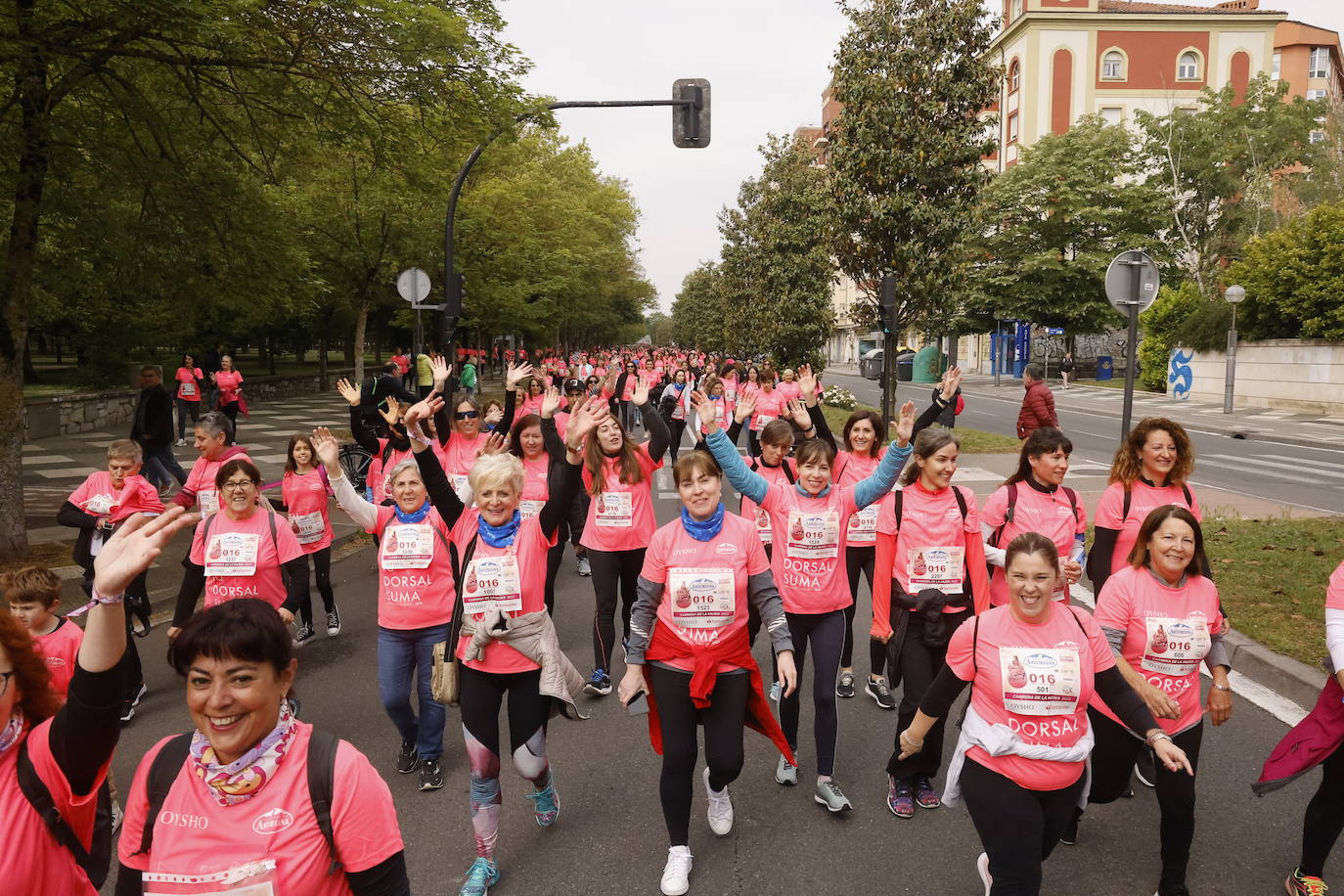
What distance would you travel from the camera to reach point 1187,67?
57.0 meters

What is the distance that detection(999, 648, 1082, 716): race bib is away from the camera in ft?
9.95

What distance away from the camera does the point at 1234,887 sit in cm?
355

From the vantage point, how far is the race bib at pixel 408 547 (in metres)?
4.47

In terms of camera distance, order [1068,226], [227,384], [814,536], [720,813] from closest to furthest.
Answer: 1. [720,813]
2. [814,536]
3. [227,384]
4. [1068,226]

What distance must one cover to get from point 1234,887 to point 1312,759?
26.3 inches

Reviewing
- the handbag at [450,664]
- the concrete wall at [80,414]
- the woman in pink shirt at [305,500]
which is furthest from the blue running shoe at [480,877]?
the concrete wall at [80,414]

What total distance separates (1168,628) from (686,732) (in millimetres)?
1971

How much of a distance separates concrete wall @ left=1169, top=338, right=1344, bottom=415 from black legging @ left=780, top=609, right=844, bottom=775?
27.5m

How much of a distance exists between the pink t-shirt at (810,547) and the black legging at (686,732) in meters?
0.88

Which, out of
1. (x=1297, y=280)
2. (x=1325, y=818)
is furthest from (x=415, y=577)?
(x=1297, y=280)

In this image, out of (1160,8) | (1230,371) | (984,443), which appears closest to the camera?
(984,443)

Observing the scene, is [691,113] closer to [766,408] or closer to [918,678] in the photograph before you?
[766,408]

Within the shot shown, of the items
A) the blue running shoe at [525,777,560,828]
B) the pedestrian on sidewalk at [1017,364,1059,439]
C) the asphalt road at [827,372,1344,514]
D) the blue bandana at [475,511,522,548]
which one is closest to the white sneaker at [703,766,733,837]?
the blue running shoe at [525,777,560,828]

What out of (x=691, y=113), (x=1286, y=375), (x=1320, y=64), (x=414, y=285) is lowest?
(x=1286, y=375)
